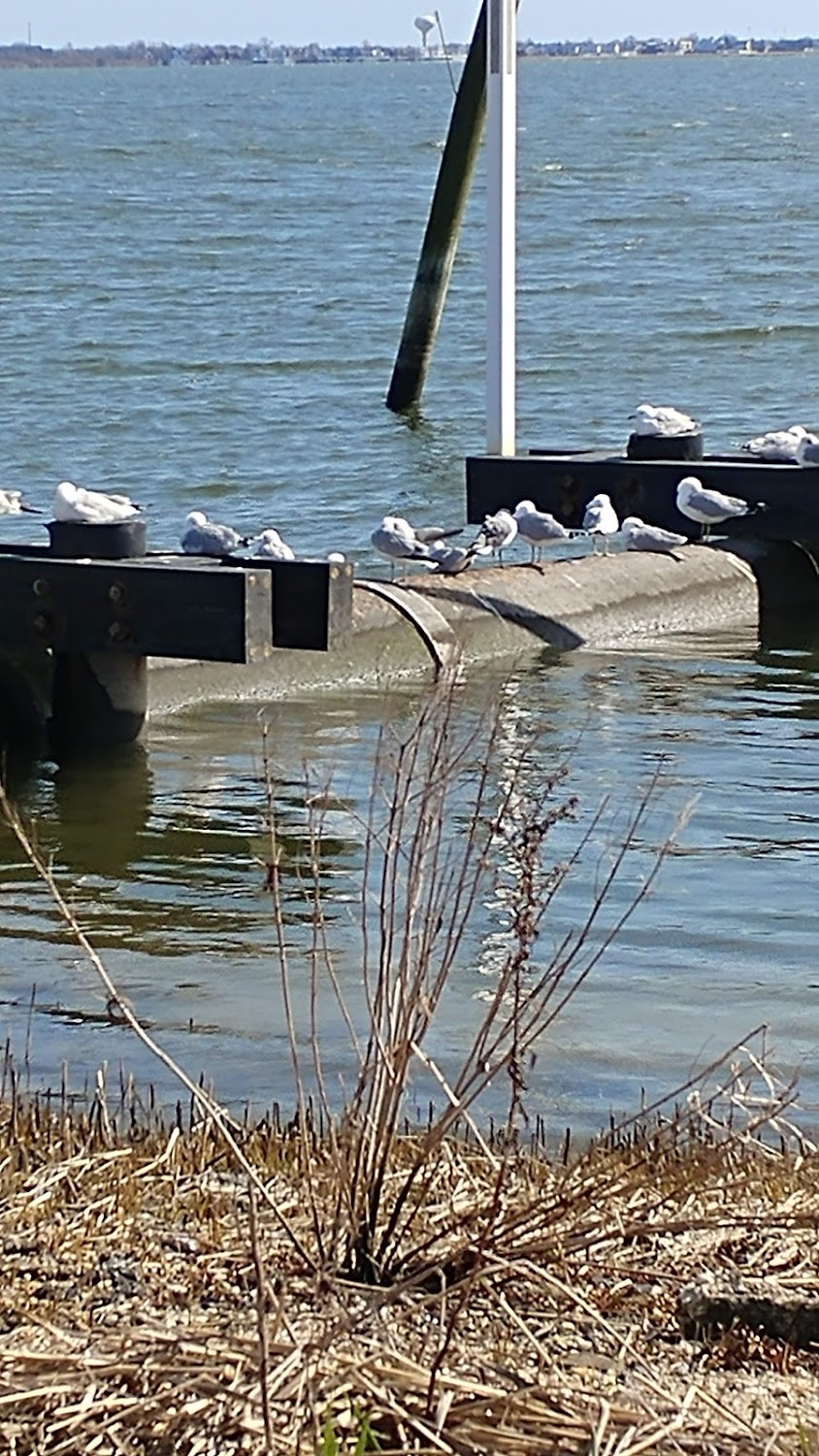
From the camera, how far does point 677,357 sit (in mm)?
31578

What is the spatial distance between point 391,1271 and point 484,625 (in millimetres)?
8751

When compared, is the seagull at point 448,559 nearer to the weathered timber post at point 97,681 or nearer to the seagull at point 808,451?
the seagull at point 808,451

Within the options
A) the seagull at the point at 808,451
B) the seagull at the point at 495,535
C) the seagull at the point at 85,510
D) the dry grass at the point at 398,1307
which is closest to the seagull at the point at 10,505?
the seagull at the point at 495,535

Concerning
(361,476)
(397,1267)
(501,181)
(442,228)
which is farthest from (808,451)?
(397,1267)

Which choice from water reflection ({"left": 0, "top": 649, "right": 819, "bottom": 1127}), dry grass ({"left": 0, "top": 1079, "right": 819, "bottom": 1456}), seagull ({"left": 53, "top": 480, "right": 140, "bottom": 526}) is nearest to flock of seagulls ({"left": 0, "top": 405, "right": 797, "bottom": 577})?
water reflection ({"left": 0, "top": 649, "right": 819, "bottom": 1127})

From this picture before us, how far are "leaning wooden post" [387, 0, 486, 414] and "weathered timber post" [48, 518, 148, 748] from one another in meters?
10.2

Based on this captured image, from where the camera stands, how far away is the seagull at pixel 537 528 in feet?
45.9

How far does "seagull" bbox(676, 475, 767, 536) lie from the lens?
1447cm

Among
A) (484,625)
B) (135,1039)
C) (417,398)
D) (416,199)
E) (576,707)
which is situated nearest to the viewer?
(135,1039)

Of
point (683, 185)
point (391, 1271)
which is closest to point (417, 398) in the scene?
point (391, 1271)

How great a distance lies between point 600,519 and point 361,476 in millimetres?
8397

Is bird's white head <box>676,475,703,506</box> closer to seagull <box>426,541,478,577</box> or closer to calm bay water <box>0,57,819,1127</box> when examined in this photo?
calm bay water <box>0,57,819,1127</box>

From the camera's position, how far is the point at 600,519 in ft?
47.0

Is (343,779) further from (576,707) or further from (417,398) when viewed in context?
(417,398)
